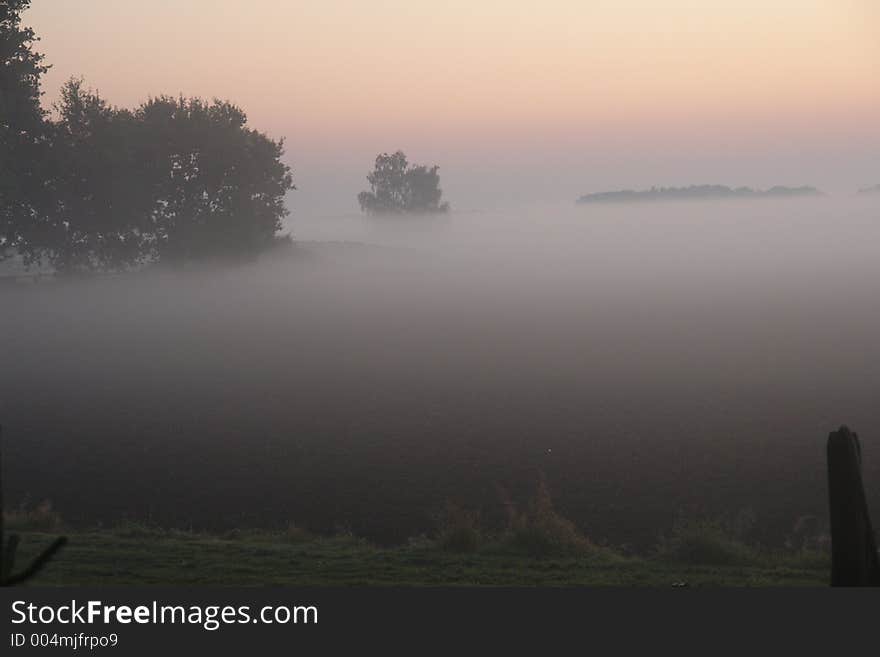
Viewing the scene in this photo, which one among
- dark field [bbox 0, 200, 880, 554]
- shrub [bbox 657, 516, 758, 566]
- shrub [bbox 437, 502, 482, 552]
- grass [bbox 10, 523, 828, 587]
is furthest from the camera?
dark field [bbox 0, 200, 880, 554]

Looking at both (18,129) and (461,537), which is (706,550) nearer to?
(461,537)

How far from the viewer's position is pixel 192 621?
35.4 ft

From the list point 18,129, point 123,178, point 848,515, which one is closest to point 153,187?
point 123,178

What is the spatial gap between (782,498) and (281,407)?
24.1 meters

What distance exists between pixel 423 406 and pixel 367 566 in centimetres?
2427

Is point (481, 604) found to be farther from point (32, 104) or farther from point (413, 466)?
point (32, 104)

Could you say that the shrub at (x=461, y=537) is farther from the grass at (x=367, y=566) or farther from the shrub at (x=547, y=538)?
the shrub at (x=547, y=538)

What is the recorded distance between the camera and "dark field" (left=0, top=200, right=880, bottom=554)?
1014 inches

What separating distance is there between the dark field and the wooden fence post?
1099 cm

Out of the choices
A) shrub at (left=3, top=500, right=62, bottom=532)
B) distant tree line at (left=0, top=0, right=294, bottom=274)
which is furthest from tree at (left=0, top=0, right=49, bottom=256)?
shrub at (left=3, top=500, right=62, bottom=532)

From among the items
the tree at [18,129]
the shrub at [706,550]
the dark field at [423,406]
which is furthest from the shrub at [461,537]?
the tree at [18,129]

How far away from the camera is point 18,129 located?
79.8 meters

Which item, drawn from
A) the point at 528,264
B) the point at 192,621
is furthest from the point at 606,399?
the point at 528,264

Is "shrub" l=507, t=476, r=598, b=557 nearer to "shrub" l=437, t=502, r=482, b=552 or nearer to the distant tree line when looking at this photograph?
"shrub" l=437, t=502, r=482, b=552
